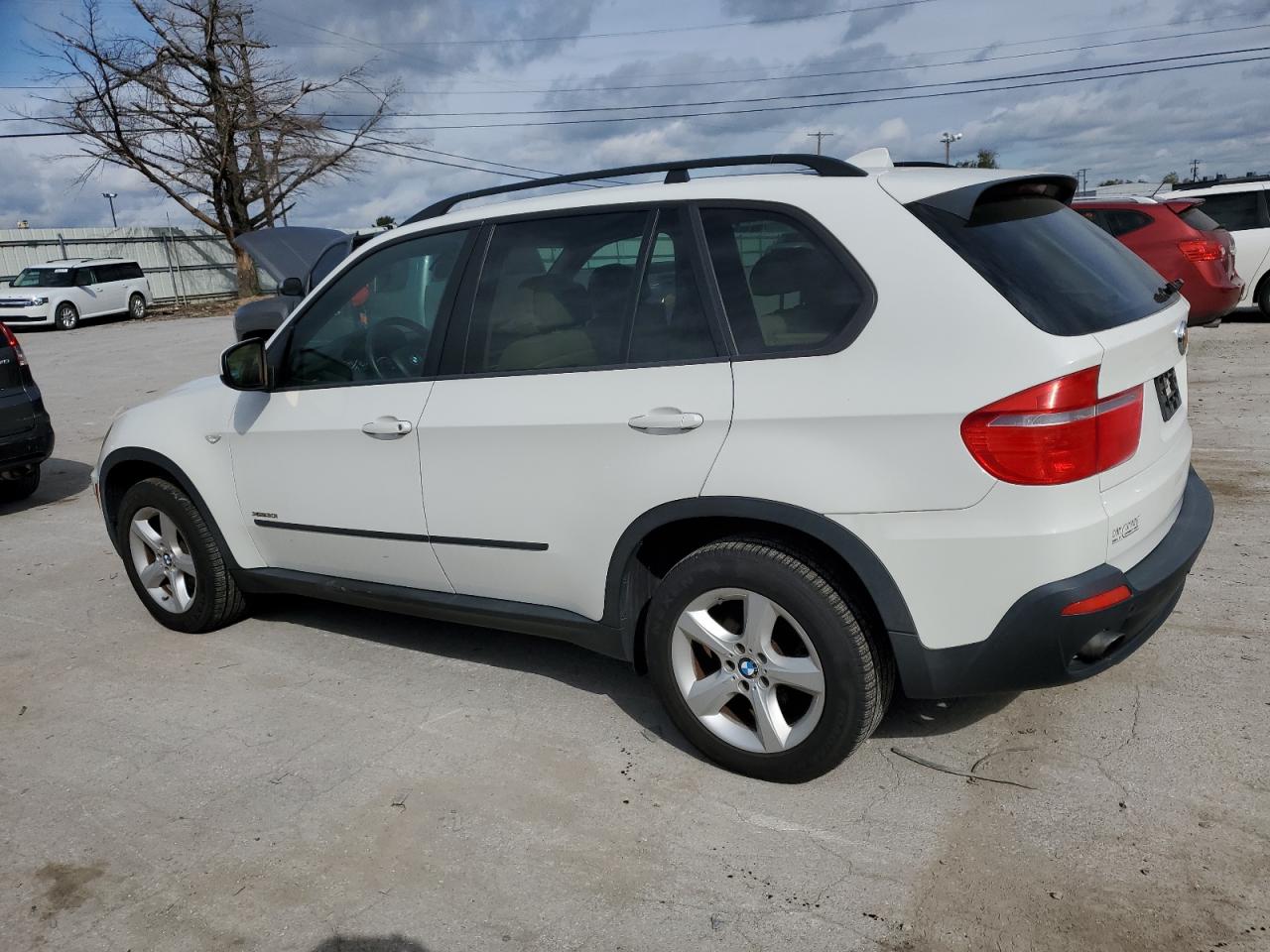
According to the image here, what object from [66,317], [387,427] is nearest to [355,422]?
[387,427]

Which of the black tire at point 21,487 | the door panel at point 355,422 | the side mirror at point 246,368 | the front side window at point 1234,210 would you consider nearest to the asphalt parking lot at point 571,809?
the door panel at point 355,422

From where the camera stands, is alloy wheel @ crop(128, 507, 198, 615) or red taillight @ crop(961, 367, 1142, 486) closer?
red taillight @ crop(961, 367, 1142, 486)

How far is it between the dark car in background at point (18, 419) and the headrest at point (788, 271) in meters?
6.16

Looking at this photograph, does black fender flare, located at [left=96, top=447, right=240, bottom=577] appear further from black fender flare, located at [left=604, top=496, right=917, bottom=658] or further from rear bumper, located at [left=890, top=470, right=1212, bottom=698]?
rear bumper, located at [left=890, top=470, right=1212, bottom=698]

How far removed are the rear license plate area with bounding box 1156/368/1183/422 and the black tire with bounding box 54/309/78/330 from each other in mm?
27910

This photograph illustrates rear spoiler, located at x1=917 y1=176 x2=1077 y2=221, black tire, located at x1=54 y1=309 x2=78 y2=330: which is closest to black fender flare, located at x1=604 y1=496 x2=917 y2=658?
rear spoiler, located at x1=917 y1=176 x2=1077 y2=221

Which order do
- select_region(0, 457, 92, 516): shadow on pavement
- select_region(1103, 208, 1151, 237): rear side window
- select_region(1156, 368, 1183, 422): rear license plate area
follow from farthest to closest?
select_region(1103, 208, 1151, 237): rear side window, select_region(0, 457, 92, 516): shadow on pavement, select_region(1156, 368, 1183, 422): rear license plate area

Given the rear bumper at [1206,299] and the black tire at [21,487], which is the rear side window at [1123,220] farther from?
the black tire at [21,487]

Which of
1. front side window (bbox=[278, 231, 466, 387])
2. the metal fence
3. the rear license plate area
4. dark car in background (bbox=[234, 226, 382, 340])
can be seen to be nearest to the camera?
the rear license plate area

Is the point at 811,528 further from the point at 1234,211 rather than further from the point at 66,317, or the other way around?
the point at 66,317

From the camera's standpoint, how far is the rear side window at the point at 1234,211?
12.9m

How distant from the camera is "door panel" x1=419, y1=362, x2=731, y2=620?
3.13 metres

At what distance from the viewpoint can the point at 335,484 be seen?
4.00 m

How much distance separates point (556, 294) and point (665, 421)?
2.35 feet
